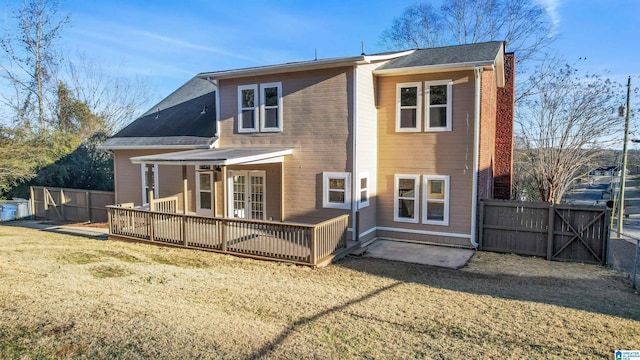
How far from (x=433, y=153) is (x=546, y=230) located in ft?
12.9

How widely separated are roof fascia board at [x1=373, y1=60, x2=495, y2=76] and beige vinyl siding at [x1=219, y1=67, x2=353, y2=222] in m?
1.50

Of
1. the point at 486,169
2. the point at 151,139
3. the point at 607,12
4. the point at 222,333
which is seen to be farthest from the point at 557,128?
the point at 222,333

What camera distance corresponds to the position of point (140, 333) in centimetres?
523

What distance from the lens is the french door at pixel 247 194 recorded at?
14.1m

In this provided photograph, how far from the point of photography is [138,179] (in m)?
16.6

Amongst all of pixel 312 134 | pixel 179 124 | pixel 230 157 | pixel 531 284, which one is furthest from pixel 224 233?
pixel 531 284

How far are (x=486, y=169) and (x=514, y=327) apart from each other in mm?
9763

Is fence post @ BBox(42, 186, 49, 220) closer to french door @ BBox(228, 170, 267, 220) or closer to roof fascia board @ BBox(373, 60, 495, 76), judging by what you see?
french door @ BBox(228, 170, 267, 220)

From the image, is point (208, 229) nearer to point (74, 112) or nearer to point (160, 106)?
point (160, 106)

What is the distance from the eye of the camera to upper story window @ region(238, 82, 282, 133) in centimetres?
1338

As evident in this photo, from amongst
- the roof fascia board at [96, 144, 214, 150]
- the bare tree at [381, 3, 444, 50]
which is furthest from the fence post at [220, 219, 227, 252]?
the bare tree at [381, 3, 444, 50]

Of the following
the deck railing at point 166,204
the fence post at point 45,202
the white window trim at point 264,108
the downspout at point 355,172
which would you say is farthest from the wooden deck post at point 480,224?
the fence post at point 45,202

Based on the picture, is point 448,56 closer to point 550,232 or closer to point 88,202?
point 550,232

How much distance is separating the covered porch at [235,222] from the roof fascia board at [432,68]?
405 centimetres
